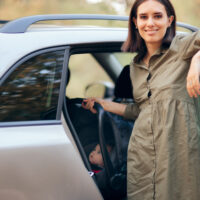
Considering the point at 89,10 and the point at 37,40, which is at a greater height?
the point at 37,40

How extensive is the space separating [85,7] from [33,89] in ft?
25.8

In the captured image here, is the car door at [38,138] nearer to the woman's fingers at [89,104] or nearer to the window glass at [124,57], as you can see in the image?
the woman's fingers at [89,104]

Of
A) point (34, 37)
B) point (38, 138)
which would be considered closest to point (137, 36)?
point (34, 37)

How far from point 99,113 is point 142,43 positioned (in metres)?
0.53

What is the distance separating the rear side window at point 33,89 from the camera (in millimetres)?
1646

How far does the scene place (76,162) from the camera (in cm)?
166

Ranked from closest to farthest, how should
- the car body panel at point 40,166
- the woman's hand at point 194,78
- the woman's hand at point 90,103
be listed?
the car body panel at point 40,166 < the woman's hand at point 194,78 < the woman's hand at point 90,103

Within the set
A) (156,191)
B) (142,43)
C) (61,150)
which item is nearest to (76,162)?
(61,150)

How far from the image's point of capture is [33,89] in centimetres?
174

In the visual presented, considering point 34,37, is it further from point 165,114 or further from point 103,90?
point 103,90

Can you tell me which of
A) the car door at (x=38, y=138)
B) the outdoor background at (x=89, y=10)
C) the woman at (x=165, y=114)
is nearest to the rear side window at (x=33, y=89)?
the car door at (x=38, y=138)

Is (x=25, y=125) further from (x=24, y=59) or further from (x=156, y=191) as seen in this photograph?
(x=156, y=191)

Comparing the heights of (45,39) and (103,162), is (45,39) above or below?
above

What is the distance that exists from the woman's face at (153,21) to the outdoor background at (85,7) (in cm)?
661
